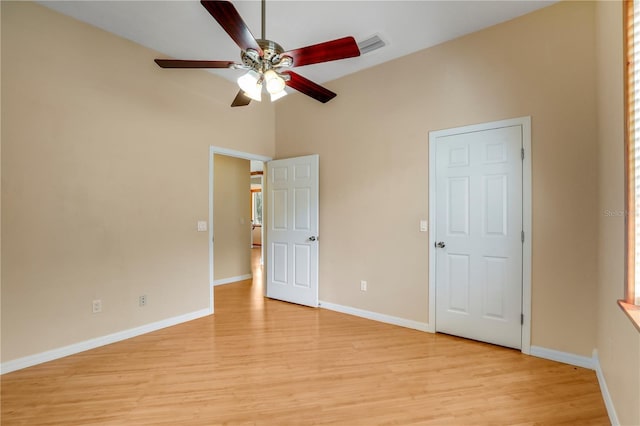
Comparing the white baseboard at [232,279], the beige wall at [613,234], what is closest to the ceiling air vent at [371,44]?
the beige wall at [613,234]

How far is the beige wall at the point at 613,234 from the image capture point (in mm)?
1442

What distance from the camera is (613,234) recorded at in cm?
177

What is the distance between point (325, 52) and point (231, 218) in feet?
13.7

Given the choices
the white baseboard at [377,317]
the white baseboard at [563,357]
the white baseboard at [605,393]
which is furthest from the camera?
the white baseboard at [377,317]

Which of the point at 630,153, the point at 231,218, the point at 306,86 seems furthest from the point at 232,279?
the point at 630,153

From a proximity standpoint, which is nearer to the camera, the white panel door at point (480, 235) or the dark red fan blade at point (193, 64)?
the dark red fan blade at point (193, 64)

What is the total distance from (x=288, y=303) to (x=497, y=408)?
279cm

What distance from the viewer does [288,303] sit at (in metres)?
4.13

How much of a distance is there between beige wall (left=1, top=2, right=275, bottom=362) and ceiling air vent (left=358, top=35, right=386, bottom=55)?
191cm

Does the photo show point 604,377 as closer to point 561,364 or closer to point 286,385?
point 561,364

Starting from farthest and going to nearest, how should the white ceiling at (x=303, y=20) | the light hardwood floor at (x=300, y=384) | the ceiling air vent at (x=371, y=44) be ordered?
the ceiling air vent at (x=371, y=44), the white ceiling at (x=303, y=20), the light hardwood floor at (x=300, y=384)

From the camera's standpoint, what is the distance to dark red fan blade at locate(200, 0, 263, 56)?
147 centimetres

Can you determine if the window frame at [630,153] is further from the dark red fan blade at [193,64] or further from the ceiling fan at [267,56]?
the dark red fan blade at [193,64]

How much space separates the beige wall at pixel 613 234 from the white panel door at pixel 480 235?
0.57 m
